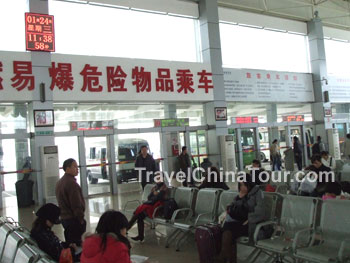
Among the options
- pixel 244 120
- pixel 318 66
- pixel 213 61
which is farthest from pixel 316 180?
pixel 318 66

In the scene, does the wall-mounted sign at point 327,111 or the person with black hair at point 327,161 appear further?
the wall-mounted sign at point 327,111

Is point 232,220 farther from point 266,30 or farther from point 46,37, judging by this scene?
point 266,30

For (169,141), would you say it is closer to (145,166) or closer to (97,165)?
(97,165)

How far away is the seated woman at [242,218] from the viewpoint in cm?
440

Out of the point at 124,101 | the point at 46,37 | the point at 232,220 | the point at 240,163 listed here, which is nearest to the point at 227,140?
the point at 240,163

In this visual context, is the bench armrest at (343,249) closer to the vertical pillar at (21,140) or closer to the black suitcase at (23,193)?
the black suitcase at (23,193)

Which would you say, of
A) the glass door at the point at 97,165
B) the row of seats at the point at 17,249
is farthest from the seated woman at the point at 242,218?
the glass door at the point at 97,165

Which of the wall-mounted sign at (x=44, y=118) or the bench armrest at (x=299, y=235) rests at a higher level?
the wall-mounted sign at (x=44, y=118)

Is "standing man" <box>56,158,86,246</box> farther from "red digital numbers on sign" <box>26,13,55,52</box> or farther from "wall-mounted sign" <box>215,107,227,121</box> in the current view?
"wall-mounted sign" <box>215,107,227,121</box>

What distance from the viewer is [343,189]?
550cm

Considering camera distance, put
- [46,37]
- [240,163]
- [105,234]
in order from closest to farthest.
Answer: [105,234] < [46,37] < [240,163]

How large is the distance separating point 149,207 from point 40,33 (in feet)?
23.7

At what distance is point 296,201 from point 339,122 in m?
16.6

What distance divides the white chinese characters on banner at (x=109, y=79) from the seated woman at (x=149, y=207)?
6.18 m
